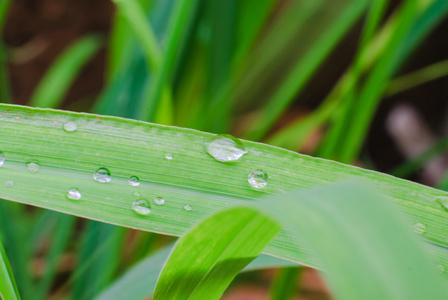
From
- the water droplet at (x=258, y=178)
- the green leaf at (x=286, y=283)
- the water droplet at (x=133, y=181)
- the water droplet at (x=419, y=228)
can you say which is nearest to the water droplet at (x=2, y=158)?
the water droplet at (x=133, y=181)

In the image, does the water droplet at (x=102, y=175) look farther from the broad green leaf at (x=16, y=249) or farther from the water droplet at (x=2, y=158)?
the broad green leaf at (x=16, y=249)

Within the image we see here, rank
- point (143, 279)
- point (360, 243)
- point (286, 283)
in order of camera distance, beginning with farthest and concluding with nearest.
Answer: point (286, 283)
point (143, 279)
point (360, 243)

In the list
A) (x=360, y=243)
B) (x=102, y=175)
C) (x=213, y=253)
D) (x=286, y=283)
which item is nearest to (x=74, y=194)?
(x=102, y=175)

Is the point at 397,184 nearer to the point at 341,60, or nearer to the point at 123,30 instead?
the point at 123,30

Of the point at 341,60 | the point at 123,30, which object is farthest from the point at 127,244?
the point at 341,60

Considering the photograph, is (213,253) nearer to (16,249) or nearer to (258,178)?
(258,178)

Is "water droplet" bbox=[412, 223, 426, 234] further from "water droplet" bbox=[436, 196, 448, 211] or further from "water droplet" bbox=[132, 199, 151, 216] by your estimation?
"water droplet" bbox=[132, 199, 151, 216]

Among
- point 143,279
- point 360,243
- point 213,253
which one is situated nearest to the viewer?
point 360,243
